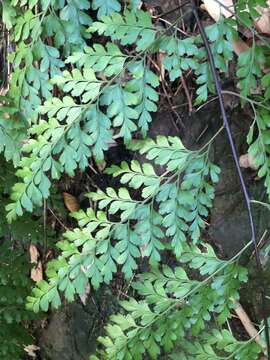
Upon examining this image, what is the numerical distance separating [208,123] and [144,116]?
409 mm

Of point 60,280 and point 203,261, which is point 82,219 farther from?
point 203,261

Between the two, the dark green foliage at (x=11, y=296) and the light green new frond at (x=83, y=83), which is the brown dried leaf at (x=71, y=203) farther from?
the light green new frond at (x=83, y=83)

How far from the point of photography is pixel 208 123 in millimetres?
1956

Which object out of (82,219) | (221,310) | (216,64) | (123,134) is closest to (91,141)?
(123,134)

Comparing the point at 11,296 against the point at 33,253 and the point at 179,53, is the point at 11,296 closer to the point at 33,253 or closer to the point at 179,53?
the point at 33,253

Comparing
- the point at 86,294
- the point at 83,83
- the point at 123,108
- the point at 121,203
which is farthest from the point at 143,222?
the point at 86,294

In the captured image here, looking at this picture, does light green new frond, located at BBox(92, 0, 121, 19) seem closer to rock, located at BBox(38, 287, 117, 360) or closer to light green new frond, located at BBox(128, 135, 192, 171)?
light green new frond, located at BBox(128, 135, 192, 171)

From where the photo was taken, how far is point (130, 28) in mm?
1604

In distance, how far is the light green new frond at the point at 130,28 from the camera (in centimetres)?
160

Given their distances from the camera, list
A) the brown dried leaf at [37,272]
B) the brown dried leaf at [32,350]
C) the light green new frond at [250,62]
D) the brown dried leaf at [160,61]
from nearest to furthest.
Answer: the light green new frond at [250,62]
the brown dried leaf at [160,61]
the brown dried leaf at [37,272]
the brown dried leaf at [32,350]

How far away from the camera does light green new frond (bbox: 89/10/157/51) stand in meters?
1.60

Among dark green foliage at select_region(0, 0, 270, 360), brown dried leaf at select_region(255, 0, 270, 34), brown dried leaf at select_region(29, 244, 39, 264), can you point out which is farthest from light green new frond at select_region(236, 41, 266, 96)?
brown dried leaf at select_region(29, 244, 39, 264)

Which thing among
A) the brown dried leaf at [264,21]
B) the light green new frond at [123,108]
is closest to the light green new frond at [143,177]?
the light green new frond at [123,108]

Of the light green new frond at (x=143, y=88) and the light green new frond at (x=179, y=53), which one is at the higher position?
the light green new frond at (x=179, y=53)
